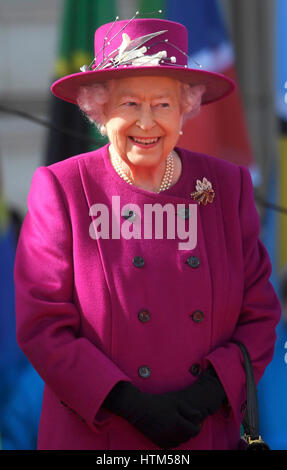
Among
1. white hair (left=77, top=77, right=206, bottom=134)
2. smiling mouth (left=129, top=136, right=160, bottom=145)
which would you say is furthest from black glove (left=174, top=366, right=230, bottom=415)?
white hair (left=77, top=77, right=206, bottom=134)

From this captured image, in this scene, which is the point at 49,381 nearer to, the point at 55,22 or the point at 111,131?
the point at 111,131

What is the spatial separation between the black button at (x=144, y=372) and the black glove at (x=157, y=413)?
0.24 ft

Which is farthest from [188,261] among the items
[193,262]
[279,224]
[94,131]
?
[279,224]

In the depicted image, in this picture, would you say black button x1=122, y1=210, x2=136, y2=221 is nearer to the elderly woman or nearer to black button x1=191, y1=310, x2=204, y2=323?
the elderly woman

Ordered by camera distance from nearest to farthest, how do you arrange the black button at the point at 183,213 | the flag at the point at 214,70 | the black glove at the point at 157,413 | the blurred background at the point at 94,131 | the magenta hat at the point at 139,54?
the black glove at the point at 157,413 < the magenta hat at the point at 139,54 < the black button at the point at 183,213 < the blurred background at the point at 94,131 < the flag at the point at 214,70

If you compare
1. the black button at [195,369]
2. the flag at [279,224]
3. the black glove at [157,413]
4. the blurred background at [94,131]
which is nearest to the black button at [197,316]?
the black button at [195,369]

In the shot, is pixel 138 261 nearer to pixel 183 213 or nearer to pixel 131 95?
pixel 183 213

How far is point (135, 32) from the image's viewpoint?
231 centimetres

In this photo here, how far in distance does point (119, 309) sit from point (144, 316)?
73 millimetres

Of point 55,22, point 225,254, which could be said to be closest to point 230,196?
point 225,254

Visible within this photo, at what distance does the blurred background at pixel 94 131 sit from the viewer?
397 cm

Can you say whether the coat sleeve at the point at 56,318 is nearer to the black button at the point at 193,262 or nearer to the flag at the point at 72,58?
the black button at the point at 193,262

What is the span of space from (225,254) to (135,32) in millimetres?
692

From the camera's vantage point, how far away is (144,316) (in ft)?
7.47
